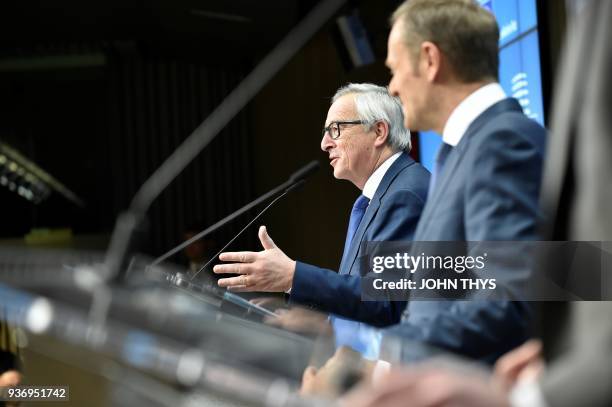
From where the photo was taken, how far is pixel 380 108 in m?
1.72

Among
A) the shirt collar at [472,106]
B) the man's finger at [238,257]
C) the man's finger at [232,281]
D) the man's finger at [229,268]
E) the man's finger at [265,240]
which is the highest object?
Answer: the shirt collar at [472,106]

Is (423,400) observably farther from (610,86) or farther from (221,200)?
(221,200)

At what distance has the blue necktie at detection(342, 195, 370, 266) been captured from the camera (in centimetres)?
169

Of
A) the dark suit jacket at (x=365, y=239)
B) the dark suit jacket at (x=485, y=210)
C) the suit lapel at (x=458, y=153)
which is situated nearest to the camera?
the dark suit jacket at (x=485, y=210)

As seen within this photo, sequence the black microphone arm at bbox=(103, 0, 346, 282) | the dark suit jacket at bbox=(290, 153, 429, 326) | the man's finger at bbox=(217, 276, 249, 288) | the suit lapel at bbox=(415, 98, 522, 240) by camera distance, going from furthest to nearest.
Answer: the dark suit jacket at bbox=(290, 153, 429, 326), the man's finger at bbox=(217, 276, 249, 288), the suit lapel at bbox=(415, 98, 522, 240), the black microphone arm at bbox=(103, 0, 346, 282)

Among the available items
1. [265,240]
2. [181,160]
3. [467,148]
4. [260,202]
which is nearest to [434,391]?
[181,160]

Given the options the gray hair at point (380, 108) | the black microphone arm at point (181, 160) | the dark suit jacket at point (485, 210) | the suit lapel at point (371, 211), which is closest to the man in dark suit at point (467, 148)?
the dark suit jacket at point (485, 210)

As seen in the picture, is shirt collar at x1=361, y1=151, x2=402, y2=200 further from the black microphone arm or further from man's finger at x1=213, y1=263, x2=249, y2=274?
the black microphone arm

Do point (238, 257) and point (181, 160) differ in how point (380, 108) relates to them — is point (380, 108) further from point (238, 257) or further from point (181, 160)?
point (181, 160)

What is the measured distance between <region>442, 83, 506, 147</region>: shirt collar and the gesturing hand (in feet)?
1.40

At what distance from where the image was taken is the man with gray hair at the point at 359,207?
1.45m

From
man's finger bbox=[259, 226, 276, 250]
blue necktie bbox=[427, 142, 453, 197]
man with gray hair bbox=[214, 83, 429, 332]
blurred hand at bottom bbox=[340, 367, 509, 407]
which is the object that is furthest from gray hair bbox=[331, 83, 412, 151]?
blurred hand at bottom bbox=[340, 367, 509, 407]

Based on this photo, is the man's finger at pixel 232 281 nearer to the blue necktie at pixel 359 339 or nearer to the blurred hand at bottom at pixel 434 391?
the blue necktie at pixel 359 339

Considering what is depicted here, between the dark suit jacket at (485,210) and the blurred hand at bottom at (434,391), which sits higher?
the dark suit jacket at (485,210)
